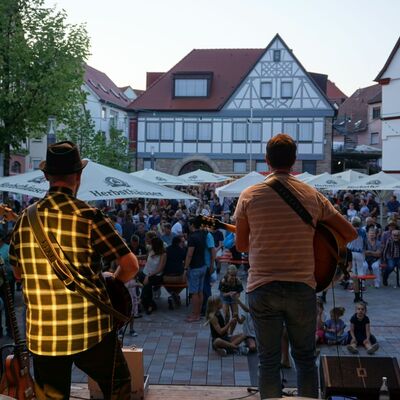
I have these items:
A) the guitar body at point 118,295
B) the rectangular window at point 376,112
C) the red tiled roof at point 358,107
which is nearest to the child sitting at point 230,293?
the guitar body at point 118,295

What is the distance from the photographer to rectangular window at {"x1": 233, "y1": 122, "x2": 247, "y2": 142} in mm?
45375

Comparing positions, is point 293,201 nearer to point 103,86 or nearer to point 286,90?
point 286,90

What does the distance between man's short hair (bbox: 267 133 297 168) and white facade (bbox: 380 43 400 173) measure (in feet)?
101

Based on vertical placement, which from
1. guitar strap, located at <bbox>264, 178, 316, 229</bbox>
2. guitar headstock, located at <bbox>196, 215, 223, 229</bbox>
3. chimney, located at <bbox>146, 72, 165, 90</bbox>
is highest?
chimney, located at <bbox>146, 72, 165, 90</bbox>

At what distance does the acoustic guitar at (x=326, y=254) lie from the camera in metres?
3.88

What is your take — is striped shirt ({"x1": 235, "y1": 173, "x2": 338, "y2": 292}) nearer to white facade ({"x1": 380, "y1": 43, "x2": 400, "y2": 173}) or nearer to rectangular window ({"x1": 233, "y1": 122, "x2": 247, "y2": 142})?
white facade ({"x1": 380, "y1": 43, "x2": 400, "y2": 173})

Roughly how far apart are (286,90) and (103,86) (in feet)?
67.6

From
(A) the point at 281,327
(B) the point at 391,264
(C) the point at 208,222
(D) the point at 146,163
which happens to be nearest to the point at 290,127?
(D) the point at 146,163

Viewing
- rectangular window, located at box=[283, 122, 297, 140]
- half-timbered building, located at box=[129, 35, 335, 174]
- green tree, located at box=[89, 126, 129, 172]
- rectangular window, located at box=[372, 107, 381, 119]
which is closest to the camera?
green tree, located at box=[89, 126, 129, 172]

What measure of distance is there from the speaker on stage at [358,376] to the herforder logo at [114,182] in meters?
6.04

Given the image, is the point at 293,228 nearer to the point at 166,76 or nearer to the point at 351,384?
the point at 351,384

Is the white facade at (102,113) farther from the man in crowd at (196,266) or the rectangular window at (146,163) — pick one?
the man in crowd at (196,266)

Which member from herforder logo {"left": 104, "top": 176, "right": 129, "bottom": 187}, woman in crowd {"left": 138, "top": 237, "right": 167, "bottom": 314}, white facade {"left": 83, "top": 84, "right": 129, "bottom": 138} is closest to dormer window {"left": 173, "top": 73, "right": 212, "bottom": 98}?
white facade {"left": 83, "top": 84, "right": 129, "bottom": 138}

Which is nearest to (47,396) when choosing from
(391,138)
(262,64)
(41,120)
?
(41,120)
